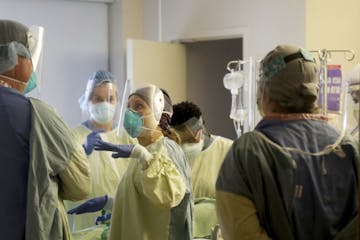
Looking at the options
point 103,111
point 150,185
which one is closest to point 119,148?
point 150,185

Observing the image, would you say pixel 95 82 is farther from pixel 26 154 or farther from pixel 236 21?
pixel 236 21

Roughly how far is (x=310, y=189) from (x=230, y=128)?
3272 mm

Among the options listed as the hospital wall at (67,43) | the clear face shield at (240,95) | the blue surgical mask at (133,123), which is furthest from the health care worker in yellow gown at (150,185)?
the hospital wall at (67,43)

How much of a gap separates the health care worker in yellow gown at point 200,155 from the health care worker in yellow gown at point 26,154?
1.04m

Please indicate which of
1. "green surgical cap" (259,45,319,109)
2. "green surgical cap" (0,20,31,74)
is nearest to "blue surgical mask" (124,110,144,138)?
"green surgical cap" (0,20,31,74)

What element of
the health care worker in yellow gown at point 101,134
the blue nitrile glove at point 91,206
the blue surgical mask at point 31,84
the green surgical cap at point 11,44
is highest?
the green surgical cap at point 11,44

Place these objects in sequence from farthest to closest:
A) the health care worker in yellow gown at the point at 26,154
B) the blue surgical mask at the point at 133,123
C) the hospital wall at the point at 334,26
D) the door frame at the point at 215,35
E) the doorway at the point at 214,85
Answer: the doorway at the point at 214,85 < the door frame at the point at 215,35 < the hospital wall at the point at 334,26 < the blue surgical mask at the point at 133,123 < the health care worker in yellow gown at the point at 26,154

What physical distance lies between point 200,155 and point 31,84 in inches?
52.6

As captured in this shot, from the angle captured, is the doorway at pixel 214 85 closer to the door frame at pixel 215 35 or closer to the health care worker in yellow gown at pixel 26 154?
the door frame at pixel 215 35

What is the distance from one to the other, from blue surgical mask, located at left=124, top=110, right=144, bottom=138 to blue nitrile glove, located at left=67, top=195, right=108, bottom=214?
0.32m

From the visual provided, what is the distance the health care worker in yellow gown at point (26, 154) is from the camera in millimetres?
1508

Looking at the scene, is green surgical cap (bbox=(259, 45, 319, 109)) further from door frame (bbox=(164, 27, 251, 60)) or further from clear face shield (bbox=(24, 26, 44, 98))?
door frame (bbox=(164, 27, 251, 60))

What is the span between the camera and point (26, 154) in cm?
153

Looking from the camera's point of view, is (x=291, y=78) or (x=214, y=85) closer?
(x=291, y=78)
